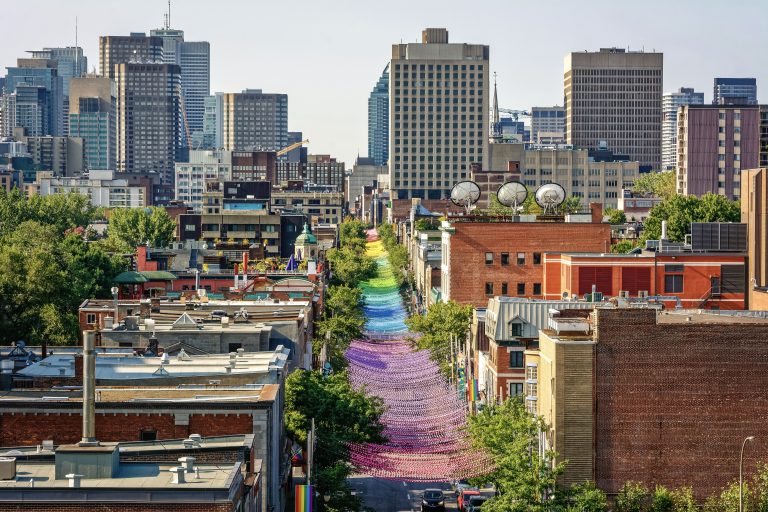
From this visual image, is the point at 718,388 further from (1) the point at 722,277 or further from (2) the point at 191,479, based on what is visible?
(1) the point at 722,277

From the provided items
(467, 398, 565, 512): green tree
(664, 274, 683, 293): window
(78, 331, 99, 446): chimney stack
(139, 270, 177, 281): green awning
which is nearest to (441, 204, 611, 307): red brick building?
(664, 274, 683, 293): window

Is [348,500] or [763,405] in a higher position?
[763,405]

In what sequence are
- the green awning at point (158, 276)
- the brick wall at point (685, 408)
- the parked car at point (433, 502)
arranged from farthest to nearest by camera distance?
the green awning at point (158, 276), the parked car at point (433, 502), the brick wall at point (685, 408)

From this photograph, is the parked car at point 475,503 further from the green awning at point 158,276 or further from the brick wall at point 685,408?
the green awning at point 158,276

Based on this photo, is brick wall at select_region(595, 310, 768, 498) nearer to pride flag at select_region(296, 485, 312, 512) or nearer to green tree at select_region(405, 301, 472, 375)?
pride flag at select_region(296, 485, 312, 512)

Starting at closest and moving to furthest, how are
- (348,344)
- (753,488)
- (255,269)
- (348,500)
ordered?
1. (753,488)
2. (348,500)
3. (348,344)
4. (255,269)

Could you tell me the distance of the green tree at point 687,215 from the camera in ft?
607

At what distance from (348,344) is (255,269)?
50107mm

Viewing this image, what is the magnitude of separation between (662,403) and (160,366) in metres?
21.1

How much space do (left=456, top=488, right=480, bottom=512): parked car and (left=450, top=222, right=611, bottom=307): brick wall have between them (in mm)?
51335

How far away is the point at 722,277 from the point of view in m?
108

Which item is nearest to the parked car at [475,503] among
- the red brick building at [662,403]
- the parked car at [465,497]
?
the parked car at [465,497]

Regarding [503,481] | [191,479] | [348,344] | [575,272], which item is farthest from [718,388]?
[348,344]

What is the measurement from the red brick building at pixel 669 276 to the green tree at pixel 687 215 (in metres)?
72.6
